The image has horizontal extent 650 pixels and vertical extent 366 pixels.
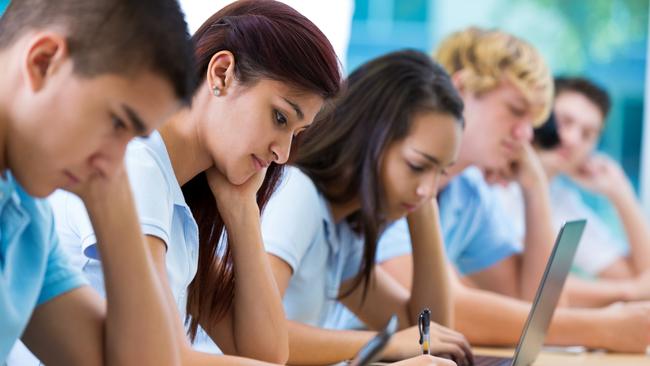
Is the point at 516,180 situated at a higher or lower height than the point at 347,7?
lower

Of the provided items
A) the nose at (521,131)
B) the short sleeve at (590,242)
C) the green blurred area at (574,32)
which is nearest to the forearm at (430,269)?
the nose at (521,131)

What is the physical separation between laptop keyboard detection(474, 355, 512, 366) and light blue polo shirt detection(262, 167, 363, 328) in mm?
345

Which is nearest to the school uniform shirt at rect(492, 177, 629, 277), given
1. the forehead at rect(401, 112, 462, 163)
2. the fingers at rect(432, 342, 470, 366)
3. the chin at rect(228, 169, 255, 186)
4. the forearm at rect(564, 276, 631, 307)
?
the forearm at rect(564, 276, 631, 307)

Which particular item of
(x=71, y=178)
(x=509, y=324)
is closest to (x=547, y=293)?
(x=509, y=324)

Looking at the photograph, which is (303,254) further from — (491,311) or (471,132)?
(471,132)

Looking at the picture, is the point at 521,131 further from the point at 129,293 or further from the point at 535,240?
the point at 129,293

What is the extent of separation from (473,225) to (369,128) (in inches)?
34.8

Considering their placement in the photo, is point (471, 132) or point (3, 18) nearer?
point (3, 18)

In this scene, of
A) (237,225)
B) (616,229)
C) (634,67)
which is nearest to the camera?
(237,225)

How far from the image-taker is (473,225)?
2.89 m

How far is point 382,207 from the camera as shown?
2.11m

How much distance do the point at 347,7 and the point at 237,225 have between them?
204 cm

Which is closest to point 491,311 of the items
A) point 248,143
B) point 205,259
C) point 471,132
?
point 471,132

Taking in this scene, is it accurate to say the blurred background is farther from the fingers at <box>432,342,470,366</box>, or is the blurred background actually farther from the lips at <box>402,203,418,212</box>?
the fingers at <box>432,342,470,366</box>
